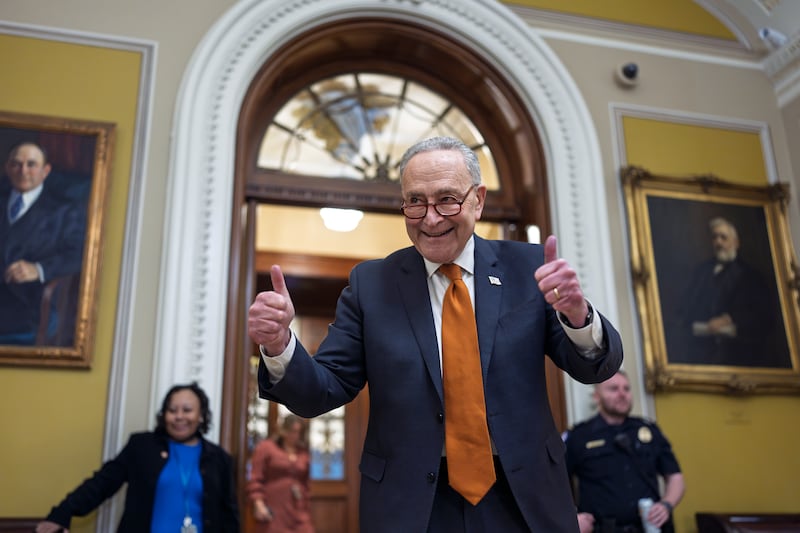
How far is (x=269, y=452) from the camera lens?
18.2 ft

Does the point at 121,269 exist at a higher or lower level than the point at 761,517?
higher

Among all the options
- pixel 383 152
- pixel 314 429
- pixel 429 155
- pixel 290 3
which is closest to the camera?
pixel 429 155

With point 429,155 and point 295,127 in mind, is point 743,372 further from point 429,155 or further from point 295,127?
point 429,155

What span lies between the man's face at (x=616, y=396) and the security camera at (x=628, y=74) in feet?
7.59

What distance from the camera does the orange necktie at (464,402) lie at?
63.6 inches

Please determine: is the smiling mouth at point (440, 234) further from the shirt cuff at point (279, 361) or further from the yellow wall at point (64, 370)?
the yellow wall at point (64, 370)

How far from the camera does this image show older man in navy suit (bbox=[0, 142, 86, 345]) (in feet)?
13.2

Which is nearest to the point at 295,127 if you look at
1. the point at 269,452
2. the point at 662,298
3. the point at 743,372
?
the point at 269,452

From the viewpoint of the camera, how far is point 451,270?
73.8 inches

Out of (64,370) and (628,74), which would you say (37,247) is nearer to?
(64,370)

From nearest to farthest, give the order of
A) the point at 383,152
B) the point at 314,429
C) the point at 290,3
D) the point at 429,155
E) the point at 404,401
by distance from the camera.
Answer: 1. the point at 404,401
2. the point at 429,155
3. the point at 290,3
4. the point at 383,152
5. the point at 314,429

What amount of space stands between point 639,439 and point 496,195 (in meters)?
2.01

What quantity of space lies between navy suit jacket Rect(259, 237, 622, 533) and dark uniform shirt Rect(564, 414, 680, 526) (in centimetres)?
247

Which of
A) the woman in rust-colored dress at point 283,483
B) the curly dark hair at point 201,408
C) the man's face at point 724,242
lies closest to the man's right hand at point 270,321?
the curly dark hair at point 201,408
